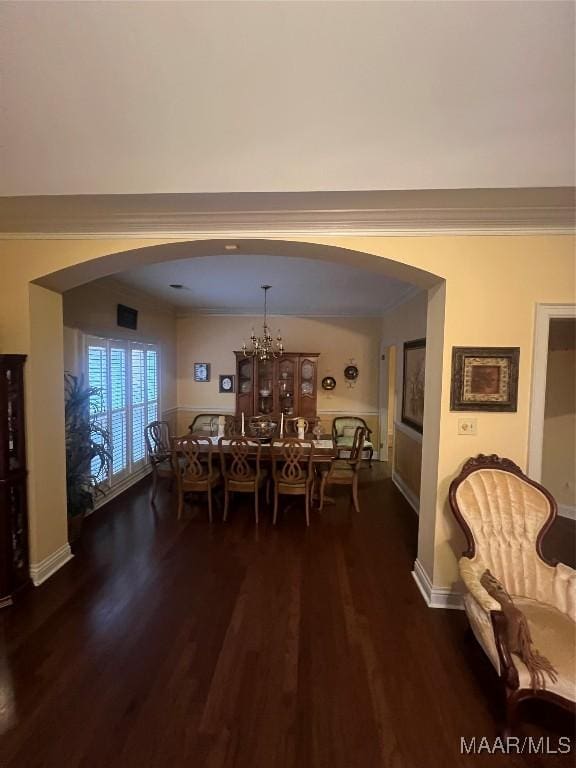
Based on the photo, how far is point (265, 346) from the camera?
16.6 feet

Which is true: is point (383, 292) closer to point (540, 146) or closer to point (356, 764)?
point (540, 146)

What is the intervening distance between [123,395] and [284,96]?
398 cm

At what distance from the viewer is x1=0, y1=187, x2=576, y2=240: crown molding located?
1980 mm

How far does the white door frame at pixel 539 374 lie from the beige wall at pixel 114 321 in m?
4.14

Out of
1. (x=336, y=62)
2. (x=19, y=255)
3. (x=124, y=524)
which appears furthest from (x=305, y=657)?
(x=19, y=255)

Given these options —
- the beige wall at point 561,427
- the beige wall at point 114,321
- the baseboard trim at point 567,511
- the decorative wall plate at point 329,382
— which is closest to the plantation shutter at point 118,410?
the beige wall at point 114,321

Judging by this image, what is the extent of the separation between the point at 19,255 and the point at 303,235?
6.91 feet

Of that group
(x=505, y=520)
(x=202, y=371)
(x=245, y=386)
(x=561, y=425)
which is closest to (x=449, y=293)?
(x=505, y=520)

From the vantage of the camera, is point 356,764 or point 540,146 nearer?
point 356,764

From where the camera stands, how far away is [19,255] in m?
2.51

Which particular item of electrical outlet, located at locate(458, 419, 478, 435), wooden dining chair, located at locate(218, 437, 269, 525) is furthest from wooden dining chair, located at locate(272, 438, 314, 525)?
electrical outlet, located at locate(458, 419, 478, 435)

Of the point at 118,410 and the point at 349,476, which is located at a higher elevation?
the point at 118,410

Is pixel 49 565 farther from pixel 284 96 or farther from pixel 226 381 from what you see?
pixel 226 381

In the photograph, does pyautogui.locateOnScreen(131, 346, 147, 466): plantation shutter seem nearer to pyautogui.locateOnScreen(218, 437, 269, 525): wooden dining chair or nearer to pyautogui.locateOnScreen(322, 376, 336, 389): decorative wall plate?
pyautogui.locateOnScreen(218, 437, 269, 525): wooden dining chair
